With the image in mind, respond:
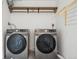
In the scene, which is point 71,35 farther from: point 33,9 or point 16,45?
point 33,9

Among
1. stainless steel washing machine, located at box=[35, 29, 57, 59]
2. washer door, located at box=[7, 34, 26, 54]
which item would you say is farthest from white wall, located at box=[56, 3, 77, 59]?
washer door, located at box=[7, 34, 26, 54]

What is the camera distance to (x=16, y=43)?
397 cm

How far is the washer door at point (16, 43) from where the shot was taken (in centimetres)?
392

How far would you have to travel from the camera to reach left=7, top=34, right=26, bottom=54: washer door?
3.92 meters

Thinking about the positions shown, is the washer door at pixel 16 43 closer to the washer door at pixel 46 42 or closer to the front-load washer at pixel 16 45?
the front-load washer at pixel 16 45

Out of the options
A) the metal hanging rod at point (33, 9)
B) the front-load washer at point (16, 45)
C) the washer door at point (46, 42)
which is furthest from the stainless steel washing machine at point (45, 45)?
the metal hanging rod at point (33, 9)

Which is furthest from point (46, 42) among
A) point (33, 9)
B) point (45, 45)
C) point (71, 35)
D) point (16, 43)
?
point (33, 9)

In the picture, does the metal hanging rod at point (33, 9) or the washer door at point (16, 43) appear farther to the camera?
the metal hanging rod at point (33, 9)

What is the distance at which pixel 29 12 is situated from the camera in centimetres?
495

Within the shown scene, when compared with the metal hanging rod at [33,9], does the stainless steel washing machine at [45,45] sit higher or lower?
lower

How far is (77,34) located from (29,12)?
2.57 m

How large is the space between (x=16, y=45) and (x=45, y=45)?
0.74m

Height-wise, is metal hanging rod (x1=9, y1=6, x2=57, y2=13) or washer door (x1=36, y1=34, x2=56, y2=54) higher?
metal hanging rod (x1=9, y1=6, x2=57, y2=13)

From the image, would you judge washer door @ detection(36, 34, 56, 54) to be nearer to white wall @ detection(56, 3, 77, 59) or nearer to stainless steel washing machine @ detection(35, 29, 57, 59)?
stainless steel washing machine @ detection(35, 29, 57, 59)
